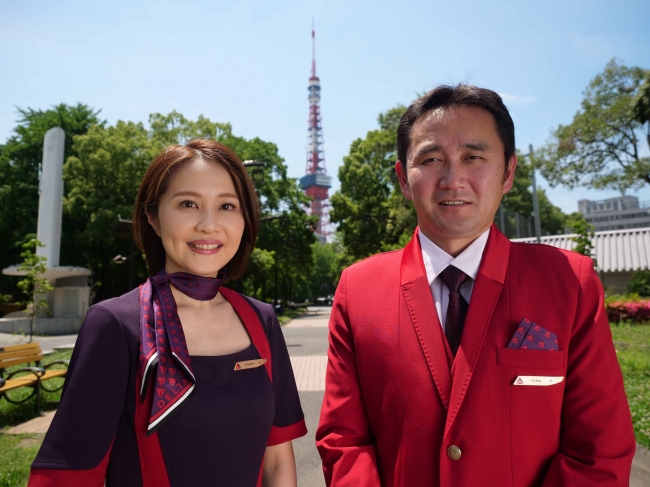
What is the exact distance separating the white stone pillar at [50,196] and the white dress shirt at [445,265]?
87.1ft

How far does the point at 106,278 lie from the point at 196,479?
125 ft

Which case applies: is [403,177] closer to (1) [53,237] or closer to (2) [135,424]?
(2) [135,424]

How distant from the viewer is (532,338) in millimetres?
1823

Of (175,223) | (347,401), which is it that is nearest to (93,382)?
(175,223)

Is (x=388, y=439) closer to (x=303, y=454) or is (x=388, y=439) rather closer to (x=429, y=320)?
(x=429, y=320)

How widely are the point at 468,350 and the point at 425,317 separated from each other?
213mm

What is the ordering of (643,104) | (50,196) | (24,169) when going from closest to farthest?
1. (643,104)
2. (50,196)
3. (24,169)

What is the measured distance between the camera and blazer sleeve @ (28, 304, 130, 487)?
1625mm

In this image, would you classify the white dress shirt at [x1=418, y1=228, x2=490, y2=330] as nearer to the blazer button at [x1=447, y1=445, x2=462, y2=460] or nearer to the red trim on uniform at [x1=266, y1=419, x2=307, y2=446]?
the blazer button at [x1=447, y1=445, x2=462, y2=460]

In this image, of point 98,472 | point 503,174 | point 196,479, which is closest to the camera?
point 98,472

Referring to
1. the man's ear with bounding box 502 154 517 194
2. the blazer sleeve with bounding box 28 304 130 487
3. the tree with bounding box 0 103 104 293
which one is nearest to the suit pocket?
the man's ear with bounding box 502 154 517 194

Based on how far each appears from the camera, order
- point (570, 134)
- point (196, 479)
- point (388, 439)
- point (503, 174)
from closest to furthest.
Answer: point (196, 479), point (388, 439), point (503, 174), point (570, 134)

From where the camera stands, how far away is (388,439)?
1.92 m

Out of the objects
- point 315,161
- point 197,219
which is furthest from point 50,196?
point 315,161
